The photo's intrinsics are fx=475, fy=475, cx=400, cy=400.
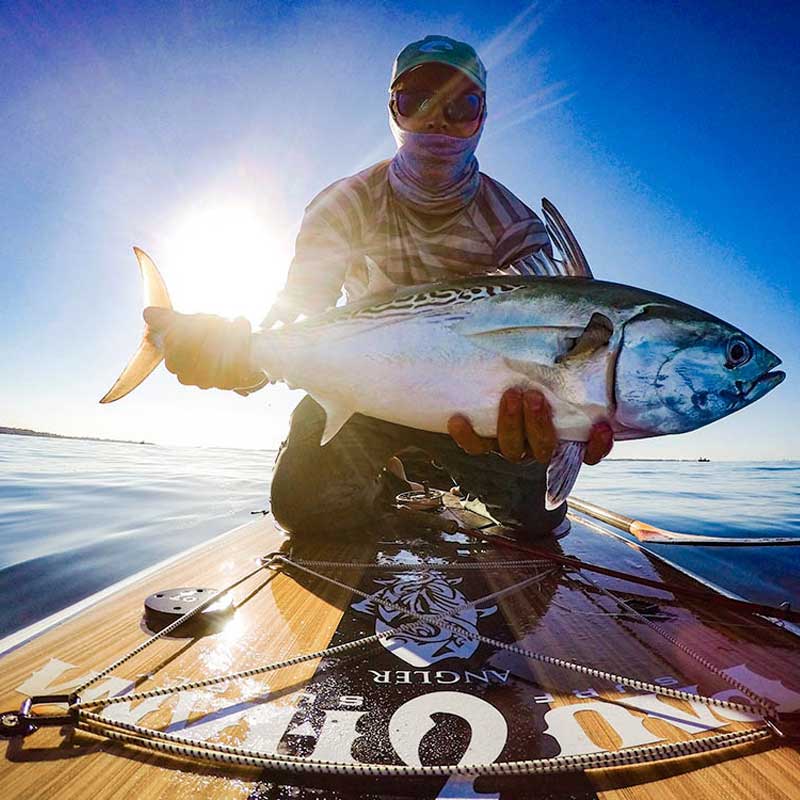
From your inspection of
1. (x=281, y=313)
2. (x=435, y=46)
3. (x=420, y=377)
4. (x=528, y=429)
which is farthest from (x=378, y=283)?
(x=435, y=46)

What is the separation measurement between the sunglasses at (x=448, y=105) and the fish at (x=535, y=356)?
1.98m

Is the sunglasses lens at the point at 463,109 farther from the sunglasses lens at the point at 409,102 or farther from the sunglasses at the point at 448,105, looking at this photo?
the sunglasses lens at the point at 409,102

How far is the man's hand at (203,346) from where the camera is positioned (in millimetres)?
2568

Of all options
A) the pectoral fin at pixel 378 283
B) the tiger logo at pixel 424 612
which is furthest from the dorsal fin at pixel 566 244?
the tiger logo at pixel 424 612

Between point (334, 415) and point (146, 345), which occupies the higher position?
point (146, 345)

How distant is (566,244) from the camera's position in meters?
2.45

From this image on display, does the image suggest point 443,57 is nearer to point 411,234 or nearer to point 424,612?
point 411,234

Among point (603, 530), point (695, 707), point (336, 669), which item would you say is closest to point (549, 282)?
point (695, 707)

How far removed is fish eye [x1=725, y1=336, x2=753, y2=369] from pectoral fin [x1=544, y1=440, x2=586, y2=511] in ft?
2.20

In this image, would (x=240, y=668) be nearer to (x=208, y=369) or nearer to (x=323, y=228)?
(x=208, y=369)

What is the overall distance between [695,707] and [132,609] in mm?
2240

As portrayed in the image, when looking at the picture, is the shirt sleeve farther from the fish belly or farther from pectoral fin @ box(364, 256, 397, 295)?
the fish belly

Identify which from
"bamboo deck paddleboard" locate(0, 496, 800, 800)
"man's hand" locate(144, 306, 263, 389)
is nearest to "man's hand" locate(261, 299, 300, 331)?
"man's hand" locate(144, 306, 263, 389)

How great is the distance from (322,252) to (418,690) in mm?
3136
